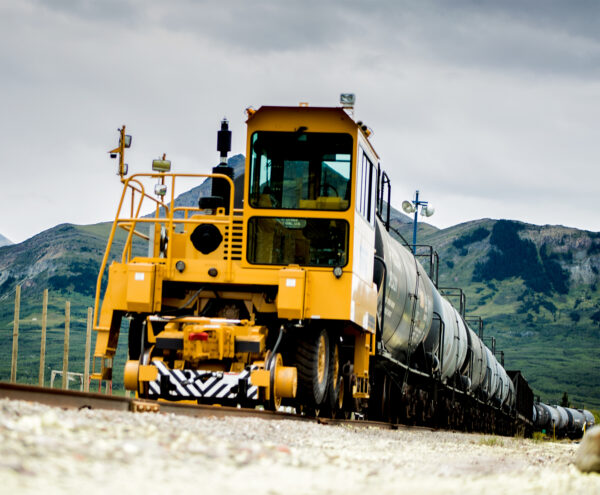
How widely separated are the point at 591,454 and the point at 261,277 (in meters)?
5.16

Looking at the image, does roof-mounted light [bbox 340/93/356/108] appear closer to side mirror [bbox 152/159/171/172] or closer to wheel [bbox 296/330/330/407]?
side mirror [bbox 152/159/171/172]

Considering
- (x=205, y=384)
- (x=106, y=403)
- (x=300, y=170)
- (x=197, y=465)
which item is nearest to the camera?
(x=197, y=465)

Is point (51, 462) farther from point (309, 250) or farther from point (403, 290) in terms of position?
point (403, 290)

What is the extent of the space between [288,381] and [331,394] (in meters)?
2.30

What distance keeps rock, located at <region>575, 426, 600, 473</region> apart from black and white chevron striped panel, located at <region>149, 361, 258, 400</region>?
4132mm

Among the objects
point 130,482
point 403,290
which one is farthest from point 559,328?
point 130,482

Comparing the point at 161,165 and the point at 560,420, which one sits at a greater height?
the point at 161,165

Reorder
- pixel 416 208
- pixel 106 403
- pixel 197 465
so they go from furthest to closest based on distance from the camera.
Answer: pixel 416 208, pixel 106 403, pixel 197 465

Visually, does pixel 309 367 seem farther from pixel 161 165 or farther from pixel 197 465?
pixel 197 465

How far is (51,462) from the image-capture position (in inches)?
170

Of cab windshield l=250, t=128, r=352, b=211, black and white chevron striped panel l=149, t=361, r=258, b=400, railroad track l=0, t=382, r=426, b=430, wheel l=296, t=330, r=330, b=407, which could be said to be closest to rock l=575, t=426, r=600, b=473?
railroad track l=0, t=382, r=426, b=430

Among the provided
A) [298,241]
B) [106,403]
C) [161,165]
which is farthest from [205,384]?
[161,165]

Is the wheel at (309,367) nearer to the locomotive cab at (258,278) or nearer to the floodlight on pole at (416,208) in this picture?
the locomotive cab at (258,278)

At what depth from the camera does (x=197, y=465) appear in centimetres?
500
